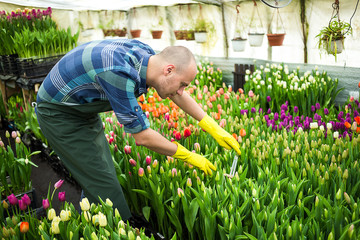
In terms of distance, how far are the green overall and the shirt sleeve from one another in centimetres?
33

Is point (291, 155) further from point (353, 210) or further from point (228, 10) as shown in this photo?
point (228, 10)

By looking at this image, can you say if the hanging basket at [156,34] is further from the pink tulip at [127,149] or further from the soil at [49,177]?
the pink tulip at [127,149]

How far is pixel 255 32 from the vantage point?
5340 millimetres

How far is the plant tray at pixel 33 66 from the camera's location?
14.6 feet

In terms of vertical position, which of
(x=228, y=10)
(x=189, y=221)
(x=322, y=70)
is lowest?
(x=189, y=221)

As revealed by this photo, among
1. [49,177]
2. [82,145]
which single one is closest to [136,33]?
[49,177]

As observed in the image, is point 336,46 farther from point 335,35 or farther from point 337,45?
point 335,35

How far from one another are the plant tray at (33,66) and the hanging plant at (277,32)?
9.86 ft

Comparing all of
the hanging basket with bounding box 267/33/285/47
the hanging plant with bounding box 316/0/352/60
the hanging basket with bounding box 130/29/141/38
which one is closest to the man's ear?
the hanging plant with bounding box 316/0/352/60

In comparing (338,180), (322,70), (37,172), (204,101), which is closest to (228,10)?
(322,70)

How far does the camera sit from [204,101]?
3.73 metres

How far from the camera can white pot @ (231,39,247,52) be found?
5486 millimetres

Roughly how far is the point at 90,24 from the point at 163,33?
9.02 ft

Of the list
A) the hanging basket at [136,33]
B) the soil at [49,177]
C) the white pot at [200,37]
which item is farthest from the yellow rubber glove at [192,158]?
the hanging basket at [136,33]
